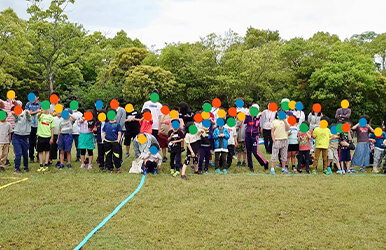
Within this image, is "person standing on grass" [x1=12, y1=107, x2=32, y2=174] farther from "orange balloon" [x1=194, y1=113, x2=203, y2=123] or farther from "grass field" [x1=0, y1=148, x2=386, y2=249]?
"orange balloon" [x1=194, y1=113, x2=203, y2=123]

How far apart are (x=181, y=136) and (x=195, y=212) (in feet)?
9.00

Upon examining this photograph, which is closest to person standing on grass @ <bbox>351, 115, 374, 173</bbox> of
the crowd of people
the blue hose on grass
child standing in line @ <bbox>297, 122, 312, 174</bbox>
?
the crowd of people

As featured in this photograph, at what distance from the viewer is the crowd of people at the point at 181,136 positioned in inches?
282

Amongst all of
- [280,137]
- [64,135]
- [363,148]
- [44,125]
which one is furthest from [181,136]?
[363,148]

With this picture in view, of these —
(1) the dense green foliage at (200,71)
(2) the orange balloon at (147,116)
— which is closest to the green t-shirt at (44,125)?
(2) the orange balloon at (147,116)

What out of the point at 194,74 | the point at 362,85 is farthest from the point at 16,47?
the point at 362,85

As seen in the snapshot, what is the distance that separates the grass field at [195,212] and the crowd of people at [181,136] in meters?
0.66

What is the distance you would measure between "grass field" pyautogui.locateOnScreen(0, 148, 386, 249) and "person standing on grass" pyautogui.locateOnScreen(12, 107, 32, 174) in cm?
44

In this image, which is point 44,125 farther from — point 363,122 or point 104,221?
point 363,122

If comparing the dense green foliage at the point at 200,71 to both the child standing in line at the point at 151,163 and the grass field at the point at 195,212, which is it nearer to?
the child standing in line at the point at 151,163

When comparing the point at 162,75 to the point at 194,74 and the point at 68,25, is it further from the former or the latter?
the point at 68,25

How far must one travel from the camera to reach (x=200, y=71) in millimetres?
23859

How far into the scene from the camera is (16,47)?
18.0 meters

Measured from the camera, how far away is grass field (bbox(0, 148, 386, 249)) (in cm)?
383
